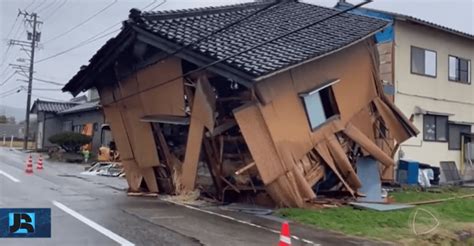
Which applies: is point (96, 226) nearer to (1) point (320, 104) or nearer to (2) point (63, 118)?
(1) point (320, 104)

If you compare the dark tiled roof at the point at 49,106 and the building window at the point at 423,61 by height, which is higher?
the building window at the point at 423,61

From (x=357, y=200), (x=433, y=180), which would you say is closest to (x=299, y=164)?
(x=357, y=200)

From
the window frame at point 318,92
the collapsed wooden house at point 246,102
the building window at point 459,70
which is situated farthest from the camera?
the building window at point 459,70

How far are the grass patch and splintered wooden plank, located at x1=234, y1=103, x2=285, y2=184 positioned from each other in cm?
105

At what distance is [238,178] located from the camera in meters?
13.1

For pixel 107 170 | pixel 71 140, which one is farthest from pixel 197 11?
pixel 71 140

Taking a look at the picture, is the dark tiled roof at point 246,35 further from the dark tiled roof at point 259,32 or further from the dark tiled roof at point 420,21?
the dark tiled roof at point 420,21

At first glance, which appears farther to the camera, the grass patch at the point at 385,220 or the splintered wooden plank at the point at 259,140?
the splintered wooden plank at the point at 259,140

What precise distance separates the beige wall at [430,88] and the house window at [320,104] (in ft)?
21.4

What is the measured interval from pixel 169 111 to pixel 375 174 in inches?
252

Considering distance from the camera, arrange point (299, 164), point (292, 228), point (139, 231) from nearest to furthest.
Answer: point (139, 231), point (292, 228), point (299, 164)

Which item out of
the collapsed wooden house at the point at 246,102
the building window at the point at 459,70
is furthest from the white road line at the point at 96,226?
the building window at the point at 459,70

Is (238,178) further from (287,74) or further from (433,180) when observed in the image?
(433,180)

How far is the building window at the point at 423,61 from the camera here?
20094 mm
